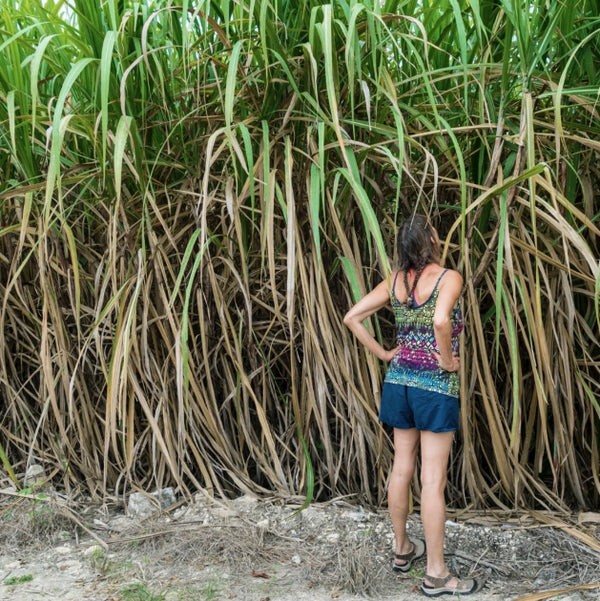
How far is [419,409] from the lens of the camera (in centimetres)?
239

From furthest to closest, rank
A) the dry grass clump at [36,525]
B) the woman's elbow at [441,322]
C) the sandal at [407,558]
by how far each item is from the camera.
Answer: the dry grass clump at [36,525]
the sandal at [407,558]
the woman's elbow at [441,322]

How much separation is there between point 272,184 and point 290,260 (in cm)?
25

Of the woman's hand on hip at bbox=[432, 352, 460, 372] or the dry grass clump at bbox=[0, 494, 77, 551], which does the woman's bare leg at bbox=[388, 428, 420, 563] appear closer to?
the woman's hand on hip at bbox=[432, 352, 460, 372]

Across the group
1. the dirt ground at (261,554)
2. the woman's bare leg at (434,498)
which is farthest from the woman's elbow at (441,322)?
the dirt ground at (261,554)

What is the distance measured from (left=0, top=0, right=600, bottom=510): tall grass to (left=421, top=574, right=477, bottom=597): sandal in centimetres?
45

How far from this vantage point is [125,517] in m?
2.91

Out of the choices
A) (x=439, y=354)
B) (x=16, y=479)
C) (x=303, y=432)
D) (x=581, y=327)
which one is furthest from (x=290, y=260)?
(x=16, y=479)

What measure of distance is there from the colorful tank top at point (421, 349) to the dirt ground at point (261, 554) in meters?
0.56

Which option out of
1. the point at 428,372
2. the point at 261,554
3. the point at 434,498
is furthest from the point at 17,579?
the point at 428,372

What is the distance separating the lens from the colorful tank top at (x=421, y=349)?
239cm

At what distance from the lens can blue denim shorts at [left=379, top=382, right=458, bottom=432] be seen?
2.37 m

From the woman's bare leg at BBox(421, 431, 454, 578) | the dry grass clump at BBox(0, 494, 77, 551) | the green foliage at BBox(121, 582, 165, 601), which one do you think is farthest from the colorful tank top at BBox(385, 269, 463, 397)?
the dry grass clump at BBox(0, 494, 77, 551)

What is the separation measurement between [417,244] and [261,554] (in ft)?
3.69

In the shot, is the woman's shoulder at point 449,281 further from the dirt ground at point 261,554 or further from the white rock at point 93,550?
the white rock at point 93,550
